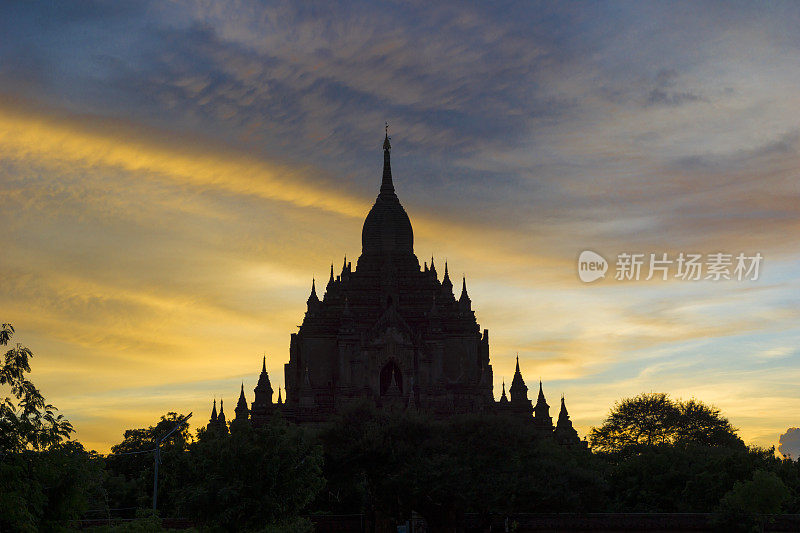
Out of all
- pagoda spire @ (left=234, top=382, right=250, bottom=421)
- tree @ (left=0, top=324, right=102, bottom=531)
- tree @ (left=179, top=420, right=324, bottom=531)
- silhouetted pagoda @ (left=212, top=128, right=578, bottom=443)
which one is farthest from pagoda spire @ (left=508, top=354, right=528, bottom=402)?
tree @ (left=0, top=324, right=102, bottom=531)

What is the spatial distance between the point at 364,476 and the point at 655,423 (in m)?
54.5

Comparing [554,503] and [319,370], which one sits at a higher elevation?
[319,370]

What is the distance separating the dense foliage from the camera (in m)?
31.1

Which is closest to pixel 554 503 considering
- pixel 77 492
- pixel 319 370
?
pixel 77 492

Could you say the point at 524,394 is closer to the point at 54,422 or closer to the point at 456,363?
the point at 456,363

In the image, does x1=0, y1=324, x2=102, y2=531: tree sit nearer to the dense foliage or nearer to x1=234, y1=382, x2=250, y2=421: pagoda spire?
the dense foliage

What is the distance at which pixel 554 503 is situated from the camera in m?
57.2

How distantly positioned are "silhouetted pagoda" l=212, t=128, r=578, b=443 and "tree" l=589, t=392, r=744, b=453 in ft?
50.6

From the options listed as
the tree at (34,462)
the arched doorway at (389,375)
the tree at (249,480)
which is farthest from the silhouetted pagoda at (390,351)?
the tree at (34,462)

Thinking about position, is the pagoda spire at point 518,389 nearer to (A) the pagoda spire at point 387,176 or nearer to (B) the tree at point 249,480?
(A) the pagoda spire at point 387,176

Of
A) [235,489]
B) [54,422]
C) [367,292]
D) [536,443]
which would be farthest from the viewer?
[367,292]

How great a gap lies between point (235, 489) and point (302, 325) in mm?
57678

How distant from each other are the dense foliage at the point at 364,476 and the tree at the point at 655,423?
18207 millimetres

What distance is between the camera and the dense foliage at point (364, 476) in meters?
31.1
